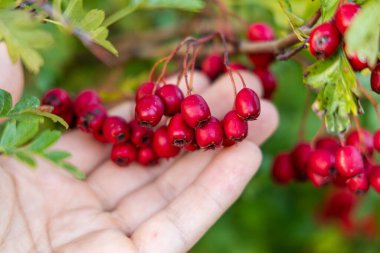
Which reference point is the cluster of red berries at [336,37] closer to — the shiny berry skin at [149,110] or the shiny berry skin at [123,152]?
Answer: the shiny berry skin at [149,110]

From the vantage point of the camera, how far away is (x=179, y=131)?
168cm

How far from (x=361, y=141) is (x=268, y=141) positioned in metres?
0.97

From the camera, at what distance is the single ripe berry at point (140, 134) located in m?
1.96

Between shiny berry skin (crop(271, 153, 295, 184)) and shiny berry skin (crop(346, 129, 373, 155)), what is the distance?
29 centimetres

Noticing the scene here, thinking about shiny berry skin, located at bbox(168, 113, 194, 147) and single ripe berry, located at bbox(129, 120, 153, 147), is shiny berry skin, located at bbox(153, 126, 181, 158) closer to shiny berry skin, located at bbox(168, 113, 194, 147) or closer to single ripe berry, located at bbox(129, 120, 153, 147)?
single ripe berry, located at bbox(129, 120, 153, 147)

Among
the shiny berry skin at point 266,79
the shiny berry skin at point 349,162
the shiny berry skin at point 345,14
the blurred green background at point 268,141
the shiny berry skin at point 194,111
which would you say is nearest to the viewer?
the shiny berry skin at point 345,14

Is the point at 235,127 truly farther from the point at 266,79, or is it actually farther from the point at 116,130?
the point at 266,79

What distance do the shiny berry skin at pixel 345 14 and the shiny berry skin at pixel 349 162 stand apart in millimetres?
538

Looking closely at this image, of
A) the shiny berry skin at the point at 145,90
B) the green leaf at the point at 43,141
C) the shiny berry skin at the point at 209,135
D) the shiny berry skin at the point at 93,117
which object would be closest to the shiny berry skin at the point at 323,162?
the shiny berry skin at the point at 209,135

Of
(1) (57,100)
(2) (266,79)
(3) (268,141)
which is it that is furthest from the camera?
(3) (268,141)

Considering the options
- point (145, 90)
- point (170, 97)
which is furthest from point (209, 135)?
point (145, 90)

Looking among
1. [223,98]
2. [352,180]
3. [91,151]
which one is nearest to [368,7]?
[352,180]

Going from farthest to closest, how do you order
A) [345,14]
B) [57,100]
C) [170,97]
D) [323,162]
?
[57,100] → [323,162] → [170,97] → [345,14]

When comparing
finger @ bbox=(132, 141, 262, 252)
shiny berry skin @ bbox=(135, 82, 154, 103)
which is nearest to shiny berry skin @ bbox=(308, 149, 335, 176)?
finger @ bbox=(132, 141, 262, 252)
